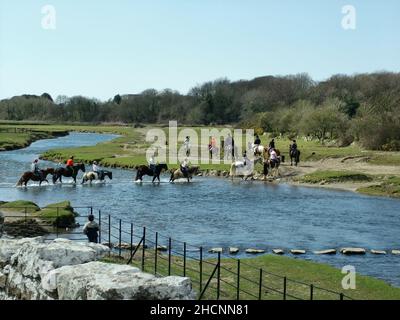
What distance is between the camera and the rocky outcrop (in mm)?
15672

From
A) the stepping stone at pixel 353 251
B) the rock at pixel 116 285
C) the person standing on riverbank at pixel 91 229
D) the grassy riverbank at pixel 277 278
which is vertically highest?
the rock at pixel 116 285

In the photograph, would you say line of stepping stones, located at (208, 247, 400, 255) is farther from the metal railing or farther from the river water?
the metal railing

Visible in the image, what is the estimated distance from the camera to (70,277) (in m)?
17.3

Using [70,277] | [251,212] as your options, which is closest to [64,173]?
[251,212]

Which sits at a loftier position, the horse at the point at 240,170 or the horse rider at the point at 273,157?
the horse rider at the point at 273,157

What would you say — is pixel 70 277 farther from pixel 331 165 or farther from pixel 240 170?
pixel 331 165

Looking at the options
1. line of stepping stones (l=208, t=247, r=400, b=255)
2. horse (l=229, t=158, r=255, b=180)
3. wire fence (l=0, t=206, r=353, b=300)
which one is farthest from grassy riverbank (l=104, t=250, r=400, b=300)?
horse (l=229, t=158, r=255, b=180)

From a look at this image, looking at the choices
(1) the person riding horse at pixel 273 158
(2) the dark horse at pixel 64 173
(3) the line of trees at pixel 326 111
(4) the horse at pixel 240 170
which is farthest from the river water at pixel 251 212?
(3) the line of trees at pixel 326 111

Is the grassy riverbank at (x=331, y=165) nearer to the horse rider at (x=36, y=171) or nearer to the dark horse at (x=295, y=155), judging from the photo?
the dark horse at (x=295, y=155)

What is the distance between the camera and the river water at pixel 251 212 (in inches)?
1304

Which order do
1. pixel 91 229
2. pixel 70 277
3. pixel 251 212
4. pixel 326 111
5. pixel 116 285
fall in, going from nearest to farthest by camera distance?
pixel 116 285 < pixel 70 277 < pixel 91 229 < pixel 251 212 < pixel 326 111

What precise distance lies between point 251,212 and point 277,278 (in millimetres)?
18923

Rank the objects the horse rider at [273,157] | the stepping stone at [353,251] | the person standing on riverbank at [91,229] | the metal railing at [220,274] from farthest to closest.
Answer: the horse rider at [273,157] → the stepping stone at [353,251] → the person standing on riverbank at [91,229] → the metal railing at [220,274]

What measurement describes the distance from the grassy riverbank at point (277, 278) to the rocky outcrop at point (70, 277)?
404 centimetres
